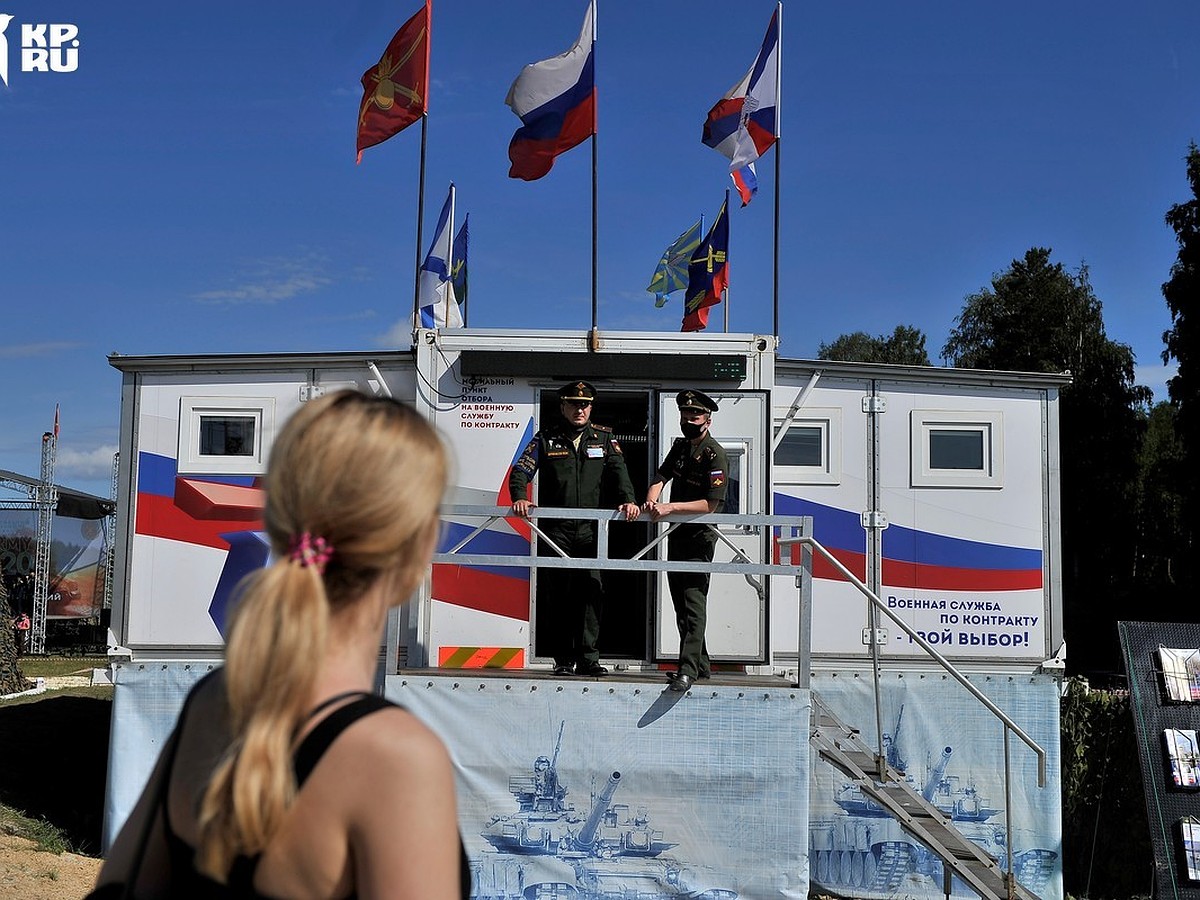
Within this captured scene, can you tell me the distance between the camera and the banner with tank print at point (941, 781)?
7996 mm

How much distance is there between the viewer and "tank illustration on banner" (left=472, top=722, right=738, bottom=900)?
646cm

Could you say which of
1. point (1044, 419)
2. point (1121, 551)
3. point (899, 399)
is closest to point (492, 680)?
point (899, 399)

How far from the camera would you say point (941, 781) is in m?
8.05

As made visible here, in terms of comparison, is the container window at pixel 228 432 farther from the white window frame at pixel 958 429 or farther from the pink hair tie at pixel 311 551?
the pink hair tie at pixel 311 551

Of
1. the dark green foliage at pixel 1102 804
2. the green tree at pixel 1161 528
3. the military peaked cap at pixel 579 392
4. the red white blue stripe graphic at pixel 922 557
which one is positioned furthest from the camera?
the green tree at pixel 1161 528

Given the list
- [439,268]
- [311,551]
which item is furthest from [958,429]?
[439,268]

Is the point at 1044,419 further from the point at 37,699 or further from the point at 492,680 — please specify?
the point at 37,699

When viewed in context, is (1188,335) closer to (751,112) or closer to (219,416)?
(751,112)

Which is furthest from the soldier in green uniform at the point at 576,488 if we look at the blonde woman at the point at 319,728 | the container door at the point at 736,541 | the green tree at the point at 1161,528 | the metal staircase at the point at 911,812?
the green tree at the point at 1161,528

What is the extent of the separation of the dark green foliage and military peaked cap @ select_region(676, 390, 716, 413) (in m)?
4.37

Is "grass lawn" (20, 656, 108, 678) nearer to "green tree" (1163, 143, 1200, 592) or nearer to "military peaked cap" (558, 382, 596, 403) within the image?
"military peaked cap" (558, 382, 596, 403)

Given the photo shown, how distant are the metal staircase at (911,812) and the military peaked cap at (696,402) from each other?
2.17 meters

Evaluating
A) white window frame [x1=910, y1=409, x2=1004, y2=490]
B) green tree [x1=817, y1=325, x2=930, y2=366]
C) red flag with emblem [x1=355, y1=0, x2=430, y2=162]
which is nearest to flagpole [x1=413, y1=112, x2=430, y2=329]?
red flag with emblem [x1=355, y1=0, x2=430, y2=162]

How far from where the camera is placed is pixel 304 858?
1.33 meters
